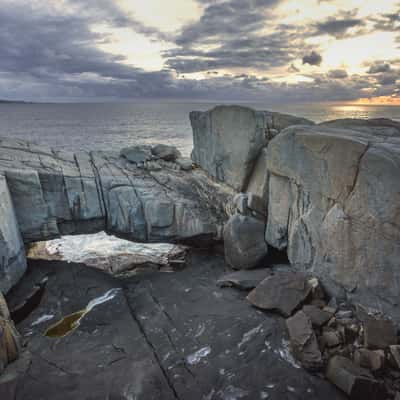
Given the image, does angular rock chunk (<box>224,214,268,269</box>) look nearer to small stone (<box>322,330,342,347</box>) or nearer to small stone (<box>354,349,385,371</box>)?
small stone (<box>322,330,342,347</box>)

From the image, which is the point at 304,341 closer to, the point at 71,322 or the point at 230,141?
the point at 71,322

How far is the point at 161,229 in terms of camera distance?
12.8 meters

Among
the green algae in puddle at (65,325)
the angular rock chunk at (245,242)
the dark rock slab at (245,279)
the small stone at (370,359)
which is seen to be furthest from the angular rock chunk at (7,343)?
the small stone at (370,359)

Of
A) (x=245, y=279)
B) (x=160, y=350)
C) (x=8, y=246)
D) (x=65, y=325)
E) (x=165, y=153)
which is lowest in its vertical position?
(x=65, y=325)

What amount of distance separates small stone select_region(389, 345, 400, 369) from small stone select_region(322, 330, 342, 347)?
88cm

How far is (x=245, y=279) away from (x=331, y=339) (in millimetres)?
3349

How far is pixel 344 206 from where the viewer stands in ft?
25.3

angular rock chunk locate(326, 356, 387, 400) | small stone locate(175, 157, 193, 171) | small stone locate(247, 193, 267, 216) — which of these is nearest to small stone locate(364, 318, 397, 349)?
angular rock chunk locate(326, 356, 387, 400)

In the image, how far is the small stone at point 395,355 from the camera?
567 centimetres

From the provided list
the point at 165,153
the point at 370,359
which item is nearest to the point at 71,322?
the point at 370,359

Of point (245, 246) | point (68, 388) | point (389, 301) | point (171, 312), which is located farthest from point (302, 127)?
point (68, 388)

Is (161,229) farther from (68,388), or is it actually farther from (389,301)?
(389,301)

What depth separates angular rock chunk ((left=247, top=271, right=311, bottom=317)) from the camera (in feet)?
25.3

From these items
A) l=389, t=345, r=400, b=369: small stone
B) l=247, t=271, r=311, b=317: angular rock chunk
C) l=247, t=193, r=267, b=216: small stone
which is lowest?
l=247, t=271, r=311, b=317: angular rock chunk
